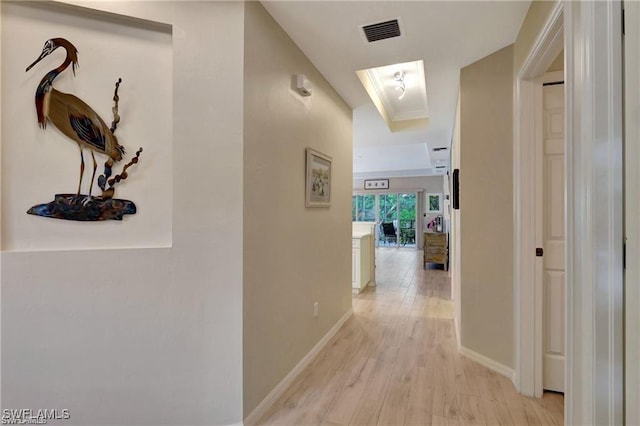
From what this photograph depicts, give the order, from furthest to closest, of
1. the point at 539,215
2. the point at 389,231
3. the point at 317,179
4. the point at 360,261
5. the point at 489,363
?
the point at 389,231, the point at 360,261, the point at 317,179, the point at 489,363, the point at 539,215

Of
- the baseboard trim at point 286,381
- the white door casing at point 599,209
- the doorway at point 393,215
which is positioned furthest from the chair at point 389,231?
the white door casing at point 599,209

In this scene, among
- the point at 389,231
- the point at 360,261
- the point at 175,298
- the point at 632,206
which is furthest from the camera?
the point at 389,231

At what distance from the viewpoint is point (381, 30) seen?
Result: 6.53ft

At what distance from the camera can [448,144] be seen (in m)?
5.12

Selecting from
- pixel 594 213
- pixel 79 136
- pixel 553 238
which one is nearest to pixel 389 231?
pixel 553 238

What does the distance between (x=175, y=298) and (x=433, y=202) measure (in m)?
9.64

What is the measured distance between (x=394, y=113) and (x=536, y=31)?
2.52 m

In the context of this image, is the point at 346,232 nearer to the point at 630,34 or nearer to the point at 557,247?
the point at 557,247

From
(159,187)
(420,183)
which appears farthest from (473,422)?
(420,183)

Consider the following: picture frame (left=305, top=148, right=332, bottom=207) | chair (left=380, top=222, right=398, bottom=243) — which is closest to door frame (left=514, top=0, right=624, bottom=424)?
picture frame (left=305, top=148, right=332, bottom=207)

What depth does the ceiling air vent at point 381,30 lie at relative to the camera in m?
1.93

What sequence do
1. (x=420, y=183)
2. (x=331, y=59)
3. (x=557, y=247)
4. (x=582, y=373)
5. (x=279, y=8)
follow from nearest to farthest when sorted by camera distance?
(x=582, y=373) → (x=279, y=8) → (x=557, y=247) → (x=331, y=59) → (x=420, y=183)

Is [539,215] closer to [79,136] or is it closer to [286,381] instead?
[286,381]

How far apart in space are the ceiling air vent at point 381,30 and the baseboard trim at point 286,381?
2416 millimetres
